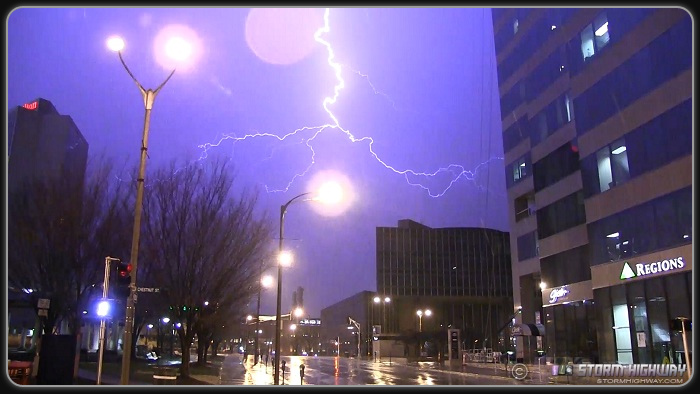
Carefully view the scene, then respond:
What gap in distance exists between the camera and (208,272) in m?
28.6

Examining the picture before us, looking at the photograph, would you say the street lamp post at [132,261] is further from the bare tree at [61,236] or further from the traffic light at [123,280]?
the bare tree at [61,236]

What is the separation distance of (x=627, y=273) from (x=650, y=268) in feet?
6.56

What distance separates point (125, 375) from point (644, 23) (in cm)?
2894

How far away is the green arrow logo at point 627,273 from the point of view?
31172mm

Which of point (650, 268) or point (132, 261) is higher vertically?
point (650, 268)

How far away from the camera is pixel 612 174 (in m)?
33.5

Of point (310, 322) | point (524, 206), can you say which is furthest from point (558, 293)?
point (310, 322)

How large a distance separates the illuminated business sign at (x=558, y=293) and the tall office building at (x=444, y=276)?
71325 mm

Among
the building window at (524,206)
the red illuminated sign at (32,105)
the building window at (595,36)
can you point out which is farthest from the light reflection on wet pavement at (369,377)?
the red illuminated sign at (32,105)

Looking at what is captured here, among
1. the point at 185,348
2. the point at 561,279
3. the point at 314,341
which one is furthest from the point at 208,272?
the point at 314,341

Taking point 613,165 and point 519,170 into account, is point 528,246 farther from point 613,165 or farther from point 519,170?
point 613,165

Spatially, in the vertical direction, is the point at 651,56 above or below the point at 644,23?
below

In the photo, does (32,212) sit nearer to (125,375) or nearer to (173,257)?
(173,257)

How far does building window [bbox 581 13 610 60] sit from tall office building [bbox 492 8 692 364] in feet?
0.21
